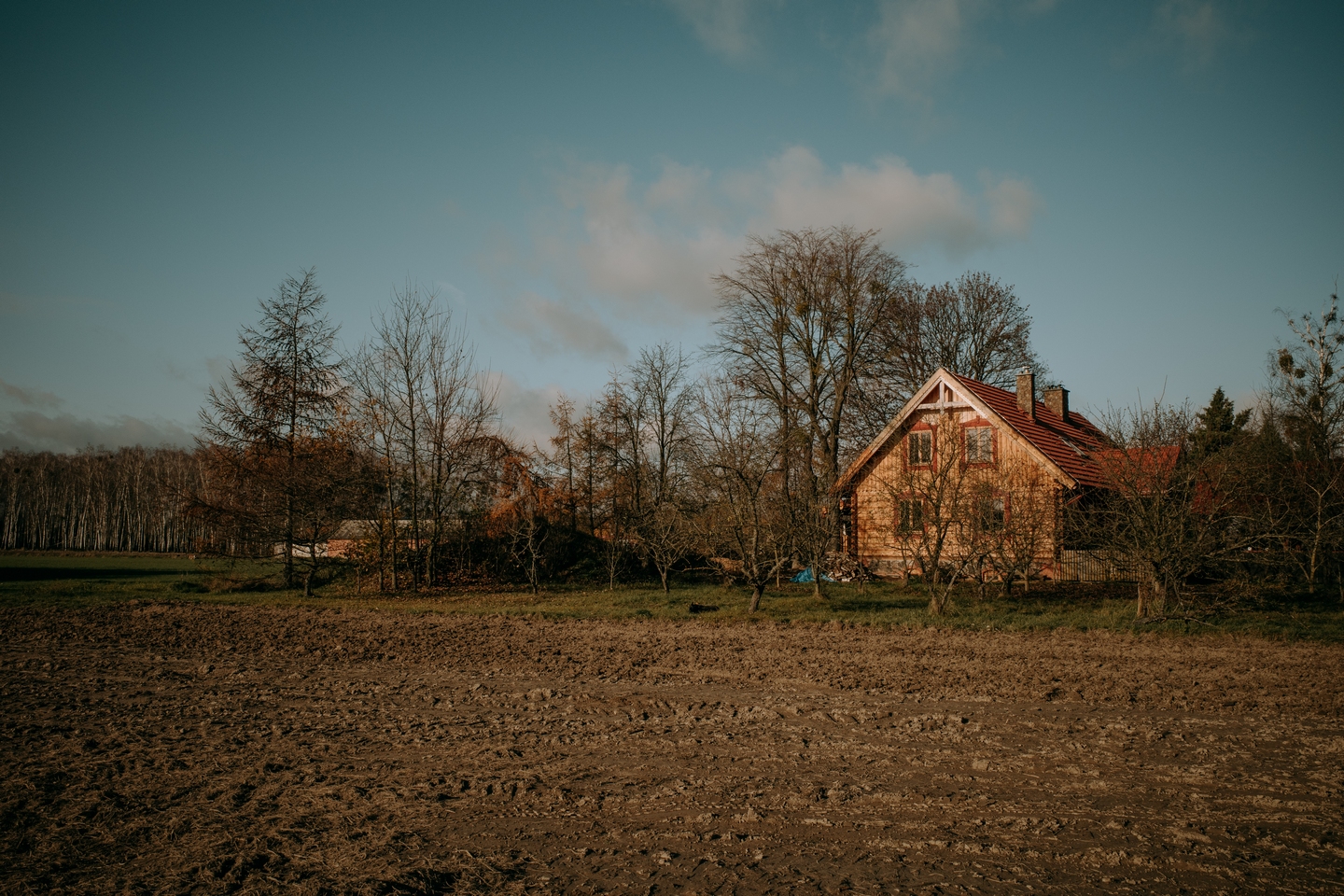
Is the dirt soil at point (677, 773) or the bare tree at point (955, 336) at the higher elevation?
the bare tree at point (955, 336)

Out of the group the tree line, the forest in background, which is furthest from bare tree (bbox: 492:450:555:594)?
the tree line

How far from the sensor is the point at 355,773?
21.3 ft

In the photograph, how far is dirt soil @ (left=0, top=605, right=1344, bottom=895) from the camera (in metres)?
4.70

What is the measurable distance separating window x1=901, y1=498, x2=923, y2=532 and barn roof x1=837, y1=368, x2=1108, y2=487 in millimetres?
8510

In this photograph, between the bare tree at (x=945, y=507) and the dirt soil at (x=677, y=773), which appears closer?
the dirt soil at (x=677, y=773)

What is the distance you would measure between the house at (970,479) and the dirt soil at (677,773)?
583cm

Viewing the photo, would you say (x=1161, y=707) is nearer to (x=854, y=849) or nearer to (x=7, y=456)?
(x=854, y=849)

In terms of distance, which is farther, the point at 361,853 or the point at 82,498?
the point at 82,498

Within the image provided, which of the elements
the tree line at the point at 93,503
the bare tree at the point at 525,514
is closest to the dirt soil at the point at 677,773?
the bare tree at the point at 525,514

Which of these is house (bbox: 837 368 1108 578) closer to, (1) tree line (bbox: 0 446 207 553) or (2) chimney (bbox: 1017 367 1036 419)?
(2) chimney (bbox: 1017 367 1036 419)

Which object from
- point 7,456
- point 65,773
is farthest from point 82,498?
point 65,773

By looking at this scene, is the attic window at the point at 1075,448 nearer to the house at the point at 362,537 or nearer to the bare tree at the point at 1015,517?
the bare tree at the point at 1015,517

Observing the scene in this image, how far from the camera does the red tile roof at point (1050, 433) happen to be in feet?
81.6

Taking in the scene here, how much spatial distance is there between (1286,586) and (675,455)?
22877 millimetres
